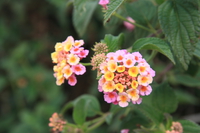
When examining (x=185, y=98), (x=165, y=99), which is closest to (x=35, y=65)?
(x=185, y=98)

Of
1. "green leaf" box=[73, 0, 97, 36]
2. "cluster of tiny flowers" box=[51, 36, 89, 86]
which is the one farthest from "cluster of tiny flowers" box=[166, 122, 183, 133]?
"green leaf" box=[73, 0, 97, 36]

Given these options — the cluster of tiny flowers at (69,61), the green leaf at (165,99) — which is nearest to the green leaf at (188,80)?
the green leaf at (165,99)

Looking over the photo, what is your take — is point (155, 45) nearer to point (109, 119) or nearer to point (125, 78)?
point (125, 78)

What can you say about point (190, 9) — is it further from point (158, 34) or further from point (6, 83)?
point (6, 83)

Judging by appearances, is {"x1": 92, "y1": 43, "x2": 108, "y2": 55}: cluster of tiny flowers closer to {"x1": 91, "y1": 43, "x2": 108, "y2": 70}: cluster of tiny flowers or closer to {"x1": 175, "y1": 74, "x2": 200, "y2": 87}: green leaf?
{"x1": 91, "y1": 43, "x2": 108, "y2": 70}: cluster of tiny flowers

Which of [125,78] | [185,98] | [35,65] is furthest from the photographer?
[35,65]

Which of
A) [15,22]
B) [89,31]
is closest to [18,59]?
[15,22]

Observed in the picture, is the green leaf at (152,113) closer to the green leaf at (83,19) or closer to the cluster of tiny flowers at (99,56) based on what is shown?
the cluster of tiny flowers at (99,56)
